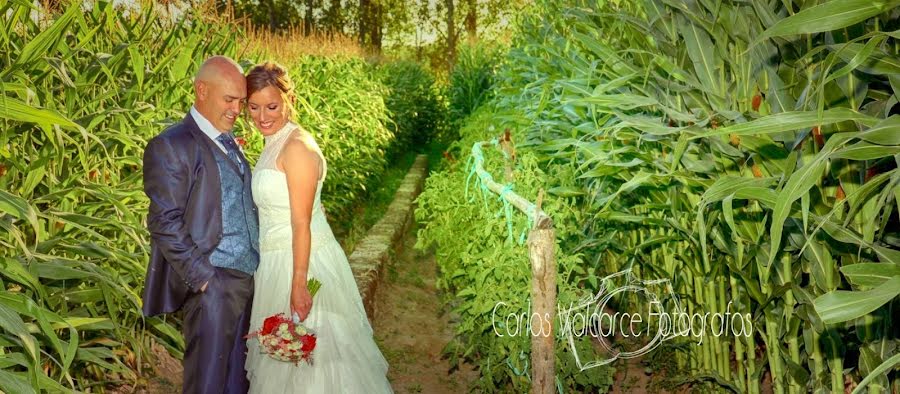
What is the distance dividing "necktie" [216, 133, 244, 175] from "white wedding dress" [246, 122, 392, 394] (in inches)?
3.7

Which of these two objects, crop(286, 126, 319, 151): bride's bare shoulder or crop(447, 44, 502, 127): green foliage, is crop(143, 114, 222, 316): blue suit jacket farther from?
crop(447, 44, 502, 127): green foliage

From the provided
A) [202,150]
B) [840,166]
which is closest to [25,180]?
[202,150]

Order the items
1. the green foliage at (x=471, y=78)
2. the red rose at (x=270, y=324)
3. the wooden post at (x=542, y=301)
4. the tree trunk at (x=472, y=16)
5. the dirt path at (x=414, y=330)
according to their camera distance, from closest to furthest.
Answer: the red rose at (x=270, y=324) < the wooden post at (x=542, y=301) < the dirt path at (x=414, y=330) < the green foliage at (x=471, y=78) < the tree trunk at (x=472, y=16)

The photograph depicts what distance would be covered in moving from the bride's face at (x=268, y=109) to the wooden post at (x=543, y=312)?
1.13m

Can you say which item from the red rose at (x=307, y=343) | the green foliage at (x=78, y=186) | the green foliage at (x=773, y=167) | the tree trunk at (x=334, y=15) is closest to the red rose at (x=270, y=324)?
the red rose at (x=307, y=343)

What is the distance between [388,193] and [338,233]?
2.98 metres

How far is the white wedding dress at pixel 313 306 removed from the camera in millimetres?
3635

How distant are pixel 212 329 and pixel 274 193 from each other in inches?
22.8

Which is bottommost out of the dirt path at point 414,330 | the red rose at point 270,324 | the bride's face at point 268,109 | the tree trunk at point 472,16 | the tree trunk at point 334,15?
the dirt path at point 414,330

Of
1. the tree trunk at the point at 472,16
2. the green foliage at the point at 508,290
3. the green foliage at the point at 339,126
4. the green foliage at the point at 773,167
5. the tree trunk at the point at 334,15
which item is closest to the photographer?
the green foliage at the point at 773,167

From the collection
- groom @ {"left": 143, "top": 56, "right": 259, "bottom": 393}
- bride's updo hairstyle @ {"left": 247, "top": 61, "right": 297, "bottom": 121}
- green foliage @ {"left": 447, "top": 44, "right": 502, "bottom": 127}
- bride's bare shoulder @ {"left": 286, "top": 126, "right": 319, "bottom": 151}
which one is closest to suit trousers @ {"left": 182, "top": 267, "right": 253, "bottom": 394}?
groom @ {"left": 143, "top": 56, "right": 259, "bottom": 393}

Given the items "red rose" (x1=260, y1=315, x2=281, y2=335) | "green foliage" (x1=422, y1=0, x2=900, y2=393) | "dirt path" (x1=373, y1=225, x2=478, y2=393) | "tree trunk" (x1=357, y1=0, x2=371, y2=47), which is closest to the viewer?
"green foliage" (x1=422, y1=0, x2=900, y2=393)

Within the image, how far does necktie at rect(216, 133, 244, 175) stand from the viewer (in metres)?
3.53

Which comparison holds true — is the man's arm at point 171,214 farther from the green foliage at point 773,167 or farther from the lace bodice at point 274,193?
the green foliage at point 773,167
